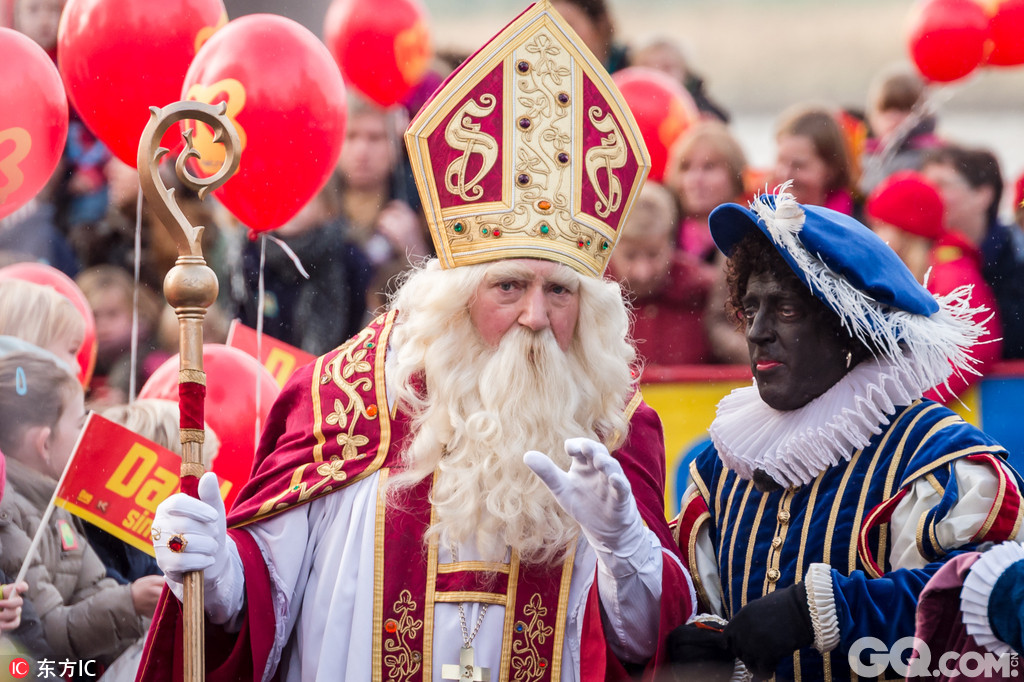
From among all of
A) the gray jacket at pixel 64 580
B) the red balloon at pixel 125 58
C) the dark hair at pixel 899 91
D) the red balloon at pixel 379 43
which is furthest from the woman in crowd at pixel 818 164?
Result: the gray jacket at pixel 64 580

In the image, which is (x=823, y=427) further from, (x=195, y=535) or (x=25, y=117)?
(x=25, y=117)

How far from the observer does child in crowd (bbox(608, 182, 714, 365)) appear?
5270 mm

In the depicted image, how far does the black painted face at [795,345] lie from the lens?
10.5 feet

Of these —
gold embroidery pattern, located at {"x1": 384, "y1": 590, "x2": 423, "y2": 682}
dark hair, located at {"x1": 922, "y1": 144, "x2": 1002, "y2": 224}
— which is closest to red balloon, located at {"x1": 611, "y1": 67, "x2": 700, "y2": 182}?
dark hair, located at {"x1": 922, "y1": 144, "x2": 1002, "y2": 224}

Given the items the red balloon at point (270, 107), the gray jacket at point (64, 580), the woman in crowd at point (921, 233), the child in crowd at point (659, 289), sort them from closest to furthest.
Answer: the gray jacket at point (64, 580) < the red balloon at point (270, 107) < the woman in crowd at point (921, 233) < the child in crowd at point (659, 289)

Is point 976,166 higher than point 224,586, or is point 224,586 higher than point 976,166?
point 976,166

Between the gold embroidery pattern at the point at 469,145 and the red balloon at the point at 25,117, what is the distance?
5.63ft

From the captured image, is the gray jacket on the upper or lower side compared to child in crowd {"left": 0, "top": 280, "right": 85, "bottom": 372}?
lower

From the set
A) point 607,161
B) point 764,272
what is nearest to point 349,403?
point 607,161

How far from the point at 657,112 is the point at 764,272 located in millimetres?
2649

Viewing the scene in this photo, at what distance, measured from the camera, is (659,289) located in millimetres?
5277

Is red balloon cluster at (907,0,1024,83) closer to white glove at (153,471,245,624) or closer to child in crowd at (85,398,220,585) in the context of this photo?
child in crowd at (85,398,220,585)

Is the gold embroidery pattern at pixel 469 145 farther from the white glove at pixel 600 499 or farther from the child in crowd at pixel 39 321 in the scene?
the child in crowd at pixel 39 321

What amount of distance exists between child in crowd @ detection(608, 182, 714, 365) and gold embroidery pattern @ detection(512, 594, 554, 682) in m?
2.16
